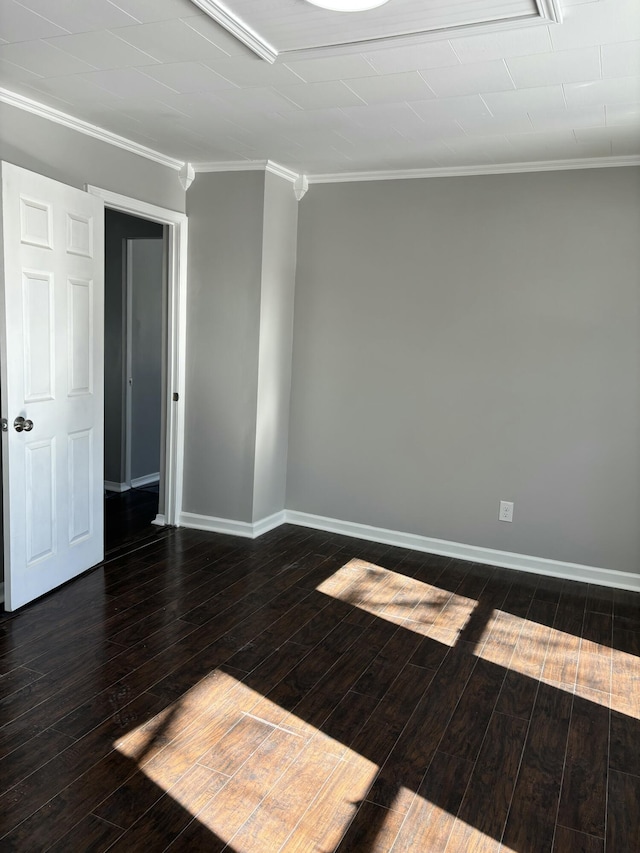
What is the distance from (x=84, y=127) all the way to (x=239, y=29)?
1623mm

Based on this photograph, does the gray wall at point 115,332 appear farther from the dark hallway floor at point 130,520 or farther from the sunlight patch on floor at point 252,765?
the sunlight patch on floor at point 252,765

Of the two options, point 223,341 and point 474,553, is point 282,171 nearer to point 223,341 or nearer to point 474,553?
point 223,341

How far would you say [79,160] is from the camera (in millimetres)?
3678

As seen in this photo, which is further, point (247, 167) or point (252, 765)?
point (247, 167)

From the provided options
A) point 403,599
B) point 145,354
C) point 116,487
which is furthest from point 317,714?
point 145,354

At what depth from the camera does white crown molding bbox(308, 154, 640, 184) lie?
12.6ft

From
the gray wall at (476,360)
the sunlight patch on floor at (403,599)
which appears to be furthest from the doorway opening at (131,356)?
the sunlight patch on floor at (403,599)

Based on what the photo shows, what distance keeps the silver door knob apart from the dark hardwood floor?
896mm

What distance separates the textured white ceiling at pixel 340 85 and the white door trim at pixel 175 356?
63 cm

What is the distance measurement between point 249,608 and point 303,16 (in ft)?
8.69

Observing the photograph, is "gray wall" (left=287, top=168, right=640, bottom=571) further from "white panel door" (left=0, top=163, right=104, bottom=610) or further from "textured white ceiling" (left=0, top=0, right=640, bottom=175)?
"white panel door" (left=0, top=163, right=104, bottom=610)

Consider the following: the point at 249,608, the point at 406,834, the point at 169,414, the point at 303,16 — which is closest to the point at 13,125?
the point at 303,16

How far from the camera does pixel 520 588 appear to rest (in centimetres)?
398

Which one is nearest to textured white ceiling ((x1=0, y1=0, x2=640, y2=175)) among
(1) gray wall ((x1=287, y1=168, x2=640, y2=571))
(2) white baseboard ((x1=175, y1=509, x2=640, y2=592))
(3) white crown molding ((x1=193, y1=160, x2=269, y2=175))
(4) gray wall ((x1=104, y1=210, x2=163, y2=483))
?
(3) white crown molding ((x1=193, y1=160, x2=269, y2=175))
